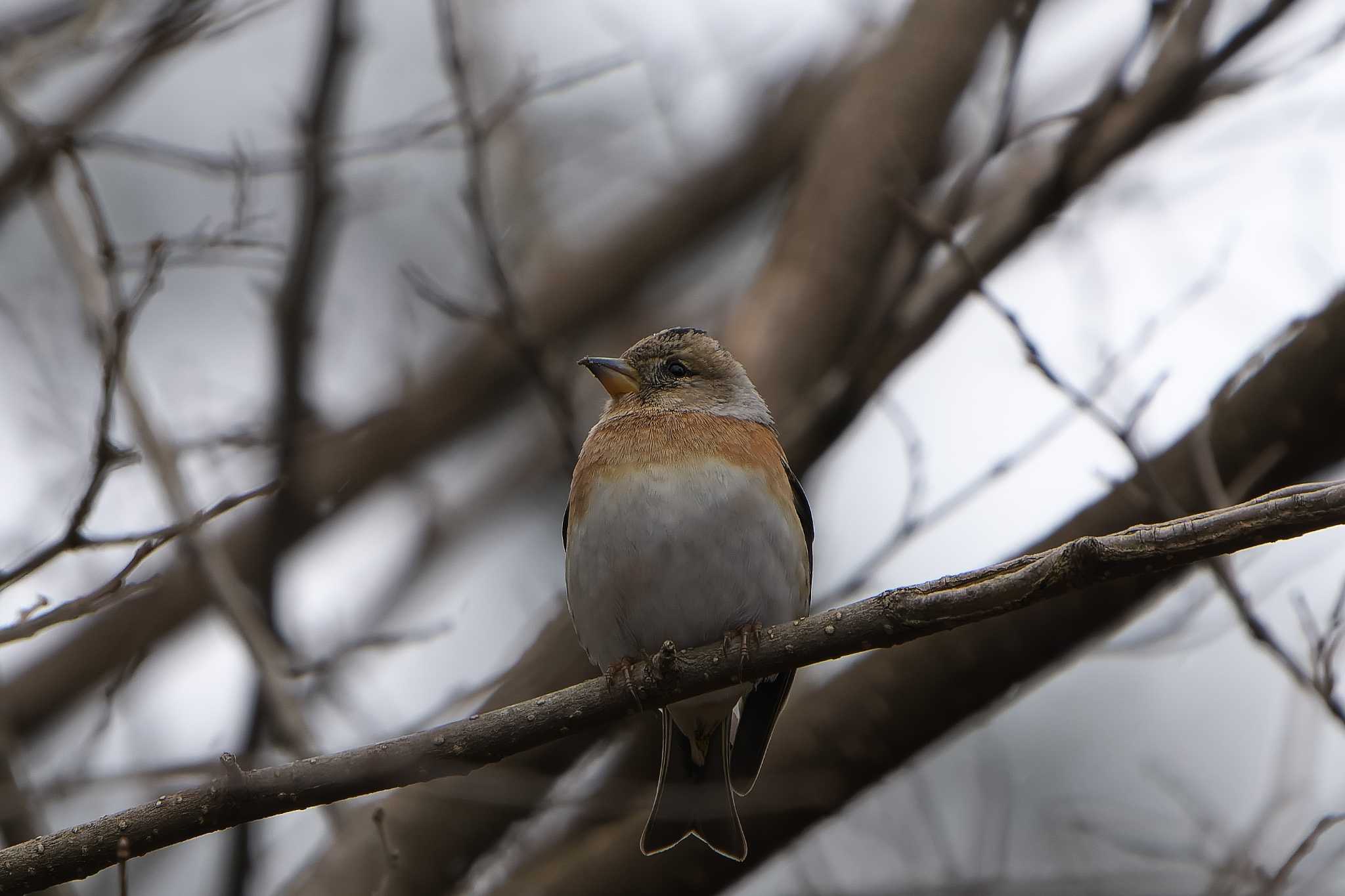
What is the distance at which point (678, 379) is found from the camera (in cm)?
632

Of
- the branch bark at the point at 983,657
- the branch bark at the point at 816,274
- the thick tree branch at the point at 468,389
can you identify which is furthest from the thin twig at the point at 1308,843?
the thick tree branch at the point at 468,389

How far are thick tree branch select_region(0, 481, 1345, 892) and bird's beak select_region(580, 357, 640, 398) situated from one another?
230cm

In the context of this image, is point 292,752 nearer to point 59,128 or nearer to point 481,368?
point 59,128

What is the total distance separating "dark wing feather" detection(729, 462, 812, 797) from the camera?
5465 millimetres

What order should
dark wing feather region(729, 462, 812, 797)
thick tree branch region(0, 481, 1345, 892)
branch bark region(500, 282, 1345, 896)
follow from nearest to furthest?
thick tree branch region(0, 481, 1345, 892)
dark wing feather region(729, 462, 812, 797)
branch bark region(500, 282, 1345, 896)

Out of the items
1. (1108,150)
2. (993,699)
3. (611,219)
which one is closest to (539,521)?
(611,219)

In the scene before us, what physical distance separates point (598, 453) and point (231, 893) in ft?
8.28

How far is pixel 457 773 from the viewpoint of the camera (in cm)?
395

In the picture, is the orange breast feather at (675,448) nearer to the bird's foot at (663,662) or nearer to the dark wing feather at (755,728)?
the dark wing feather at (755,728)

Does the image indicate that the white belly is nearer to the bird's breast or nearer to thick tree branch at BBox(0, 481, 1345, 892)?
the bird's breast

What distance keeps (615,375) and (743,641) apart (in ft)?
7.70

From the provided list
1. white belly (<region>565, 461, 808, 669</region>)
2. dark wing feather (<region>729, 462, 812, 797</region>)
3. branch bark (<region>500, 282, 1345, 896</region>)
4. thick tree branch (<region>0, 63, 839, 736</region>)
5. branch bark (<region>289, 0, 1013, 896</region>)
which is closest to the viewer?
white belly (<region>565, 461, 808, 669</region>)

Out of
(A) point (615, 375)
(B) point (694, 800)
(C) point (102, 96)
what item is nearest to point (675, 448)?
(A) point (615, 375)

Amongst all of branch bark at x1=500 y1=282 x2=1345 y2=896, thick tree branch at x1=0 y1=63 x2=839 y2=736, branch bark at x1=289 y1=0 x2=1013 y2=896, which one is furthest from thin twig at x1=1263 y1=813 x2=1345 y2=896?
thick tree branch at x1=0 y1=63 x2=839 y2=736
